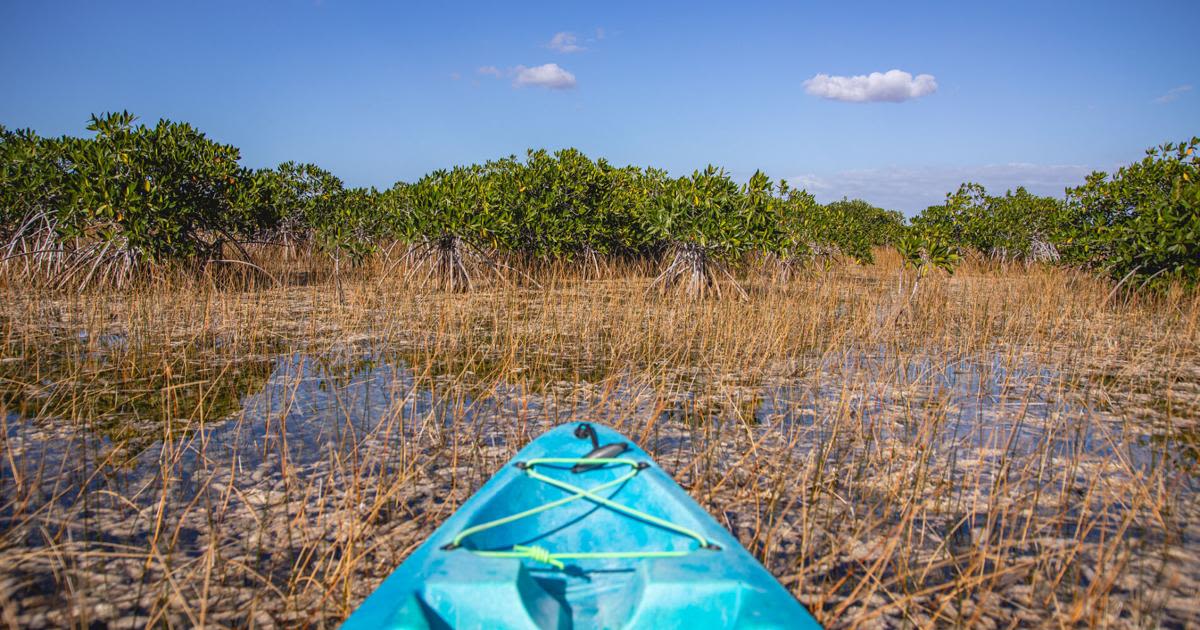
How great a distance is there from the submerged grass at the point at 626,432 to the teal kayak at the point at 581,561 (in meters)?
0.53

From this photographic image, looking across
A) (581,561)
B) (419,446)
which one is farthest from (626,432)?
(581,561)

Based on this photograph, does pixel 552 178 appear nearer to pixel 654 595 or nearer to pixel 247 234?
pixel 247 234

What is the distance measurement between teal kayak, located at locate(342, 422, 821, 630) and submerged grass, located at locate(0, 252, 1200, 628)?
1.75 feet

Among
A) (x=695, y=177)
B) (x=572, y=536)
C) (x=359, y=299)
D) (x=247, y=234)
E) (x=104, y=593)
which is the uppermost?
(x=695, y=177)

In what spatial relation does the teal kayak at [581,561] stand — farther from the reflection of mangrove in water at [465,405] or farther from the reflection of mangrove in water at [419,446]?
the reflection of mangrove in water at [465,405]

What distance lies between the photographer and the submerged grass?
201 cm

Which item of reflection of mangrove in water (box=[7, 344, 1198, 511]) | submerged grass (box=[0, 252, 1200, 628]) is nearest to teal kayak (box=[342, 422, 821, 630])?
submerged grass (box=[0, 252, 1200, 628])

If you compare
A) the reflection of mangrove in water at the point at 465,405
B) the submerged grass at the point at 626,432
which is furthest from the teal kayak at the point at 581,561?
the reflection of mangrove in water at the point at 465,405

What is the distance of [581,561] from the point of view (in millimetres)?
1819

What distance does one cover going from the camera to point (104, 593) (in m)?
1.92

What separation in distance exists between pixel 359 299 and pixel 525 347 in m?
3.17

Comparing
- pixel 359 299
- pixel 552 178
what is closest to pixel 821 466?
pixel 359 299

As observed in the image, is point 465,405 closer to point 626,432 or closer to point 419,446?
point 419,446

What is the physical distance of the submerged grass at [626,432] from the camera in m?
2.01
